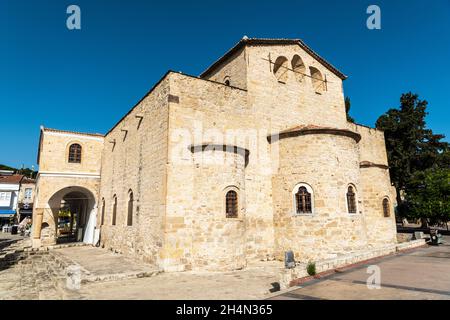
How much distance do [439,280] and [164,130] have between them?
30.9ft

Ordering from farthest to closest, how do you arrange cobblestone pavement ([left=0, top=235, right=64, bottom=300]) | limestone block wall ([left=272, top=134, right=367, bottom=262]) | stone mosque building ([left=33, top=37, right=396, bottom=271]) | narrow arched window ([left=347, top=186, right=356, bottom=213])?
narrow arched window ([left=347, top=186, right=356, bottom=213]) → limestone block wall ([left=272, top=134, right=367, bottom=262]) → stone mosque building ([left=33, top=37, right=396, bottom=271]) → cobblestone pavement ([left=0, top=235, right=64, bottom=300])

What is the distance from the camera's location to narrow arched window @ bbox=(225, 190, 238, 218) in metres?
10.6

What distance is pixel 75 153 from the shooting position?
1895 cm

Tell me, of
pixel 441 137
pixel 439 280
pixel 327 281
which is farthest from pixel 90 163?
pixel 441 137

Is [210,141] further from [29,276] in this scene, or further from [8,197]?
[8,197]

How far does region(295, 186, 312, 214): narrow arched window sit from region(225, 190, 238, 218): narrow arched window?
2.75 m

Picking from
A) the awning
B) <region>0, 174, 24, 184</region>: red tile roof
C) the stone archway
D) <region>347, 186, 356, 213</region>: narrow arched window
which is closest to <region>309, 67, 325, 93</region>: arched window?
<region>347, 186, 356, 213</region>: narrow arched window

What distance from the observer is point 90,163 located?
763 inches

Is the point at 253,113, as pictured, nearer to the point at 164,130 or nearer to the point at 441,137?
the point at 164,130

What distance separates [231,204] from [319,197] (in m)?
3.61

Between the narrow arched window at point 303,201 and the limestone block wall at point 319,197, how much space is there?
0.67 ft

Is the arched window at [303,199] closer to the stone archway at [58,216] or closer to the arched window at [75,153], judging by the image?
the stone archway at [58,216]

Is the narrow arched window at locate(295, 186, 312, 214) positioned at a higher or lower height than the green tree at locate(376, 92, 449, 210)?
lower

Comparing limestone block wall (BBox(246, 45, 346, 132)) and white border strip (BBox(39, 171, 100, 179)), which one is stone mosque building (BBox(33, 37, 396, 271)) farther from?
white border strip (BBox(39, 171, 100, 179))
